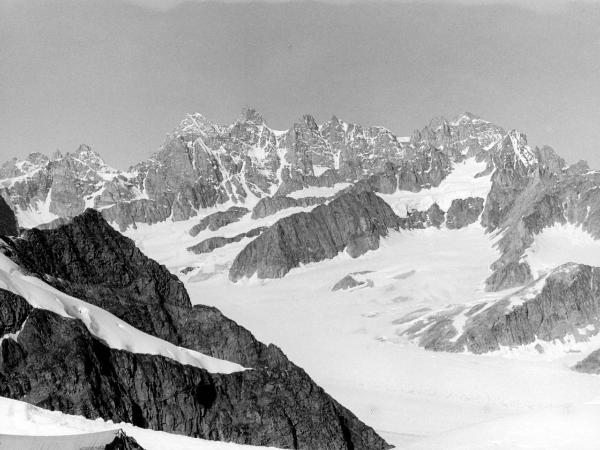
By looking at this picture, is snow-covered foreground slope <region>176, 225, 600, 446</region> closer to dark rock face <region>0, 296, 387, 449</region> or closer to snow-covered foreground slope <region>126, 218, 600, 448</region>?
snow-covered foreground slope <region>126, 218, 600, 448</region>

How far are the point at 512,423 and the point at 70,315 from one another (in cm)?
2883

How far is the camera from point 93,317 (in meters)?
51.5

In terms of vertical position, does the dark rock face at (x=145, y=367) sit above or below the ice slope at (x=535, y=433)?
above

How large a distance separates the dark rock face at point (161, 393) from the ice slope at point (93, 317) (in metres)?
1.15

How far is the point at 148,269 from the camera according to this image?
7100 centimetres

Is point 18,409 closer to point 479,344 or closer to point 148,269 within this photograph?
point 148,269

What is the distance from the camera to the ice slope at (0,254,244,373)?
158 feet

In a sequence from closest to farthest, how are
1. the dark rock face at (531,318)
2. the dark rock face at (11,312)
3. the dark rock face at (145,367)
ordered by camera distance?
the dark rock face at (11,312) < the dark rock face at (145,367) < the dark rock face at (531,318)

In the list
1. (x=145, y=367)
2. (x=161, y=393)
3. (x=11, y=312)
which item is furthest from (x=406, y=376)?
(x=11, y=312)

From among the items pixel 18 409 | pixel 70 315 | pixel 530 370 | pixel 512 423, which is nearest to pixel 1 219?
pixel 70 315

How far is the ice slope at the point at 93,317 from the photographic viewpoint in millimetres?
48156

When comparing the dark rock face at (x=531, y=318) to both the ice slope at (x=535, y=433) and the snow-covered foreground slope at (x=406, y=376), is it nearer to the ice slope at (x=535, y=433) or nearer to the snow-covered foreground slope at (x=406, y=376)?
the snow-covered foreground slope at (x=406, y=376)

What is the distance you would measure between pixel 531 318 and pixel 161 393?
109246mm

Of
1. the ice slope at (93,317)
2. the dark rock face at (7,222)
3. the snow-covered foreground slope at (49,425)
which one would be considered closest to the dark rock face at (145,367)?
the ice slope at (93,317)
